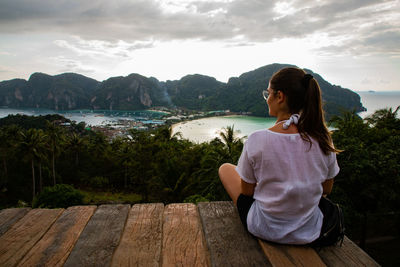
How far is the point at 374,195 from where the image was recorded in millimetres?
6426

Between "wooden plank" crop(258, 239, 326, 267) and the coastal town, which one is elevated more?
"wooden plank" crop(258, 239, 326, 267)

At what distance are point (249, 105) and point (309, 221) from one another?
2870 inches

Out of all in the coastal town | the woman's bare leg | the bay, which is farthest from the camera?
the coastal town

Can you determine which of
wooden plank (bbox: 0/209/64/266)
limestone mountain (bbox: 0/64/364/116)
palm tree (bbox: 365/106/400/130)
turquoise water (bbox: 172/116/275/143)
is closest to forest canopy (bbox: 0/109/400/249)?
palm tree (bbox: 365/106/400/130)

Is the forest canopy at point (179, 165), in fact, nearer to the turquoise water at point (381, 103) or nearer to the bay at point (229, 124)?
the turquoise water at point (381, 103)

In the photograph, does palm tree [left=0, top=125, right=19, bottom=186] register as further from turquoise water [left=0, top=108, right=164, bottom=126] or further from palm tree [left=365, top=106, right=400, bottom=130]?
turquoise water [left=0, top=108, right=164, bottom=126]

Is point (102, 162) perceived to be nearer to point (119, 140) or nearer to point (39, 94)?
point (119, 140)

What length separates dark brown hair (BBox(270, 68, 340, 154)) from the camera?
1.15 meters

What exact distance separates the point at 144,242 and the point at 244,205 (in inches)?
22.4

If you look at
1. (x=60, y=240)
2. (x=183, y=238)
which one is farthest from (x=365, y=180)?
(x=60, y=240)

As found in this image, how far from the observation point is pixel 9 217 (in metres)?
1.45

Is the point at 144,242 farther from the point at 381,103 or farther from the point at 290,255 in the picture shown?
the point at 381,103

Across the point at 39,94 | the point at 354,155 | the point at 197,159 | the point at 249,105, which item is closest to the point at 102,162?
the point at 197,159

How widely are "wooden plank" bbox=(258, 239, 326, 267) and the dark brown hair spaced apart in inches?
18.9
